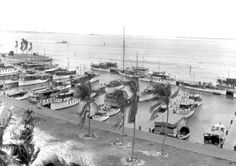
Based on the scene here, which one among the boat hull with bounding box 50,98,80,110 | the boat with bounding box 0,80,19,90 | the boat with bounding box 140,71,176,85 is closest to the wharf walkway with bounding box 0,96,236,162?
the boat hull with bounding box 50,98,80,110

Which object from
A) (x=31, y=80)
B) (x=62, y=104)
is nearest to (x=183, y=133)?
(x=62, y=104)

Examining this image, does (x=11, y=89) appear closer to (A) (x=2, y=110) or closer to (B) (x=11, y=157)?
(A) (x=2, y=110)

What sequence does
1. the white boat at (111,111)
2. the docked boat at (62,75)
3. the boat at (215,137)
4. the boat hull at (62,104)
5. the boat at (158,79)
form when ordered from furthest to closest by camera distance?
the boat at (158,79), the docked boat at (62,75), the boat hull at (62,104), the white boat at (111,111), the boat at (215,137)

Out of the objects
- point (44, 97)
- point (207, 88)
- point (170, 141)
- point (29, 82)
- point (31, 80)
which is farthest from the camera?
point (207, 88)

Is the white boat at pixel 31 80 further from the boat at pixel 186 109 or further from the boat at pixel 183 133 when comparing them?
the boat at pixel 183 133

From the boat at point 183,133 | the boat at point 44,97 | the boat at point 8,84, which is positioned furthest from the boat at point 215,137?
the boat at point 8,84

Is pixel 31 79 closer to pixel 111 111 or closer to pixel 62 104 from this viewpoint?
pixel 62 104

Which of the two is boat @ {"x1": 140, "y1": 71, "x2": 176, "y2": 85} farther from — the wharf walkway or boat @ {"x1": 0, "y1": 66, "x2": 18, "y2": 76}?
the wharf walkway
